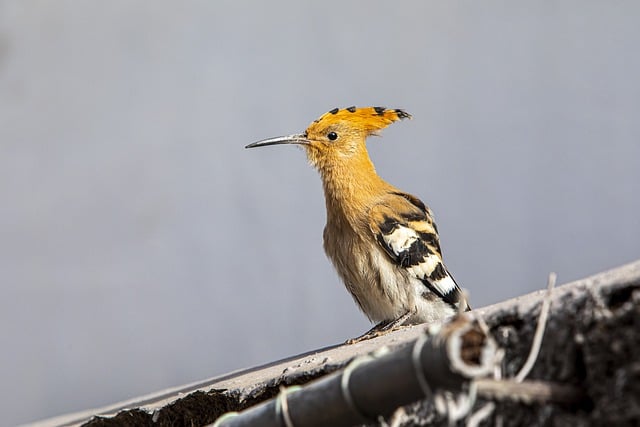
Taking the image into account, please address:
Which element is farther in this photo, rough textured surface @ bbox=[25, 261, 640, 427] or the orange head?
the orange head

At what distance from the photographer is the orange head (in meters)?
2.48

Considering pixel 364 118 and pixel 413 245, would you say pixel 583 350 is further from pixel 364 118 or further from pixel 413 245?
pixel 364 118

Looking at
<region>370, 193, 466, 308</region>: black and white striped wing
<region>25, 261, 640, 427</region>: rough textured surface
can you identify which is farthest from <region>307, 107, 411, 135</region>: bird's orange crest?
<region>25, 261, 640, 427</region>: rough textured surface

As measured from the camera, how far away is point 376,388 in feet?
1.93

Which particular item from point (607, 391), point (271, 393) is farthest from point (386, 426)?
point (271, 393)

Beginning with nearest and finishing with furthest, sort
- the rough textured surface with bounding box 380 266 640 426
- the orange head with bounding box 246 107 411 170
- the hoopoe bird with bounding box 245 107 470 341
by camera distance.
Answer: the rough textured surface with bounding box 380 266 640 426 → the hoopoe bird with bounding box 245 107 470 341 → the orange head with bounding box 246 107 411 170

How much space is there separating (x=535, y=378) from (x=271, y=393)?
47cm

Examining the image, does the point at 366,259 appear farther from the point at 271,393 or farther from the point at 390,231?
the point at 271,393

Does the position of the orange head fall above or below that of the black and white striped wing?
above

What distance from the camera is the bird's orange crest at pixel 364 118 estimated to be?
252 centimetres

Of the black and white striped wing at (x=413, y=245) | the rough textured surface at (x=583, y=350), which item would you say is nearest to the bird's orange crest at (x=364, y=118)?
the black and white striped wing at (x=413, y=245)

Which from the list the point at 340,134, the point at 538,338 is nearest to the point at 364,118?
the point at 340,134

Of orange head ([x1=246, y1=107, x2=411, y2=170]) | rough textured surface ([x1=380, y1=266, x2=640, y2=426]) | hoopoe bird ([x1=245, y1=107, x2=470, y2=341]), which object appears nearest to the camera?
rough textured surface ([x1=380, y1=266, x2=640, y2=426])

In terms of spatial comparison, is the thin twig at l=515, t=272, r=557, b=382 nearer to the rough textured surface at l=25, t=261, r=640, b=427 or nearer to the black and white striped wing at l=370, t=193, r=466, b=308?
the rough textured surface at l=25, t=261, r=640, b=427
